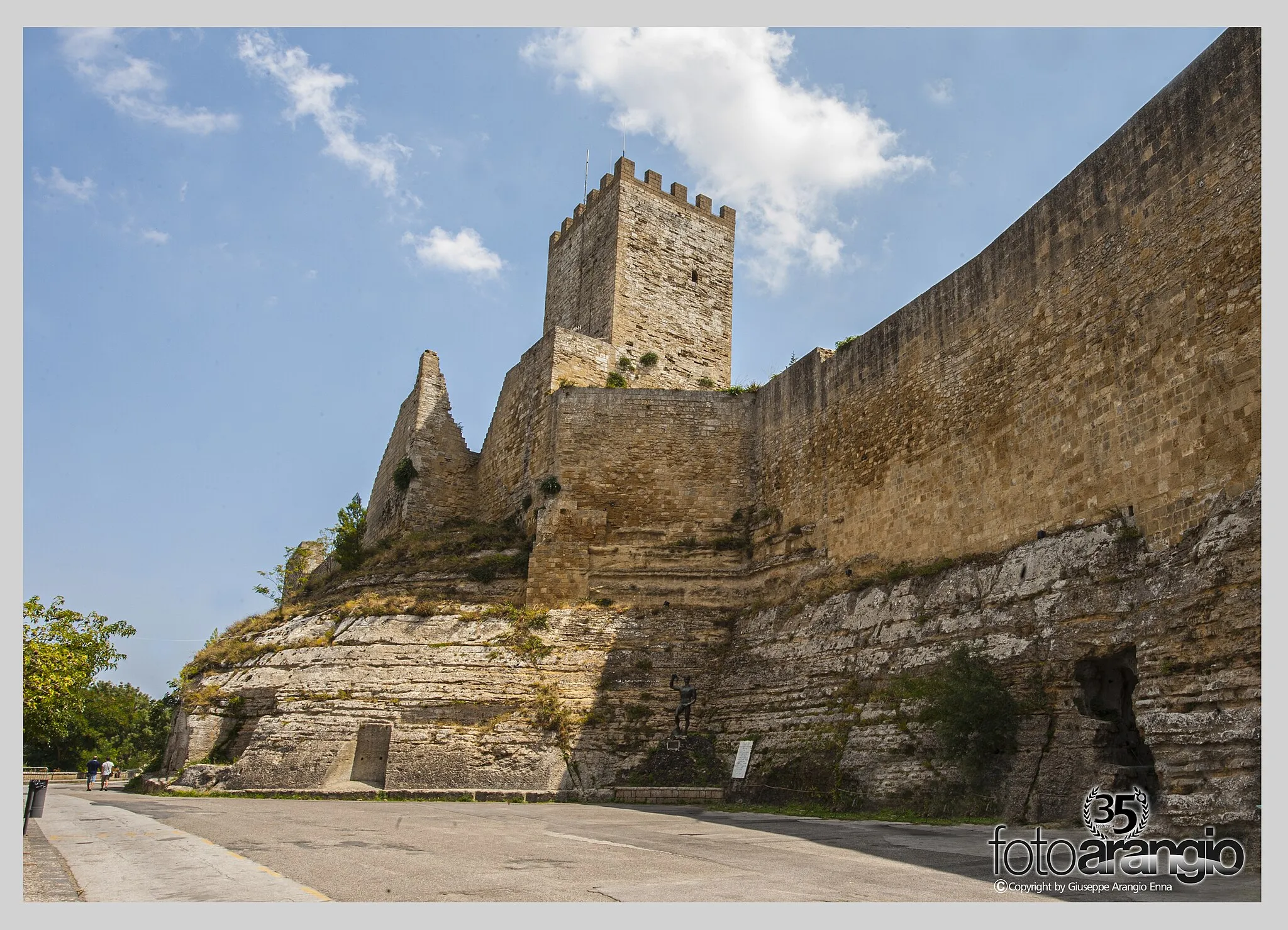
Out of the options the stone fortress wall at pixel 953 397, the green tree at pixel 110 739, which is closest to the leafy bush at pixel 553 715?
the stone fortress wall at pixel 953 397

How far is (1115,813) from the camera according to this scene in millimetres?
10398

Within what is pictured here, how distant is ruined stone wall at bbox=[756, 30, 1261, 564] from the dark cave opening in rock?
1.52 m

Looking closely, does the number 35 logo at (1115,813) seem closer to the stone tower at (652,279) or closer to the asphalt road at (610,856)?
the asphalt road at (610,856)

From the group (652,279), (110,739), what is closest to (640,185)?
(652,279)

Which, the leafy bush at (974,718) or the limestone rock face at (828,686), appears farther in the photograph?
the leafy bush at (974,718)

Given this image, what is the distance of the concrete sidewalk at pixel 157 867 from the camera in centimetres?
637

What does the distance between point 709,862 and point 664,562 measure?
13441mm

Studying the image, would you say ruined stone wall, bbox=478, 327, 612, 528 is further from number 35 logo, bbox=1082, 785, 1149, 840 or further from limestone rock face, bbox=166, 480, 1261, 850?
number 35 logo, bbox=1082, 785, 1149, 840

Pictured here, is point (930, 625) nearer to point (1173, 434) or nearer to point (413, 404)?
point (1173, 434)

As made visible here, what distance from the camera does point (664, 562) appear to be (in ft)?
71.7

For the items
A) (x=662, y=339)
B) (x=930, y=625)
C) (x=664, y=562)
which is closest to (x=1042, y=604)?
(x=930, y=625)

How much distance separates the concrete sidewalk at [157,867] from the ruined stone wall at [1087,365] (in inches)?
399

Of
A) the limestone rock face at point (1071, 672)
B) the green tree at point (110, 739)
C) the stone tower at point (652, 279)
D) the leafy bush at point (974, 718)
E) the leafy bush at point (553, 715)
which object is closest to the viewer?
the limestone rock face at point (1071, 672)

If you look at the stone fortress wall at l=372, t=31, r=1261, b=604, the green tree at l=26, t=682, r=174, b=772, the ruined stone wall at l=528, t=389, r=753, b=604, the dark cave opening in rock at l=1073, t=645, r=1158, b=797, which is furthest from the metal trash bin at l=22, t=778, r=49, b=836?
the green tree at l=26, t=682, r=174, b=772
